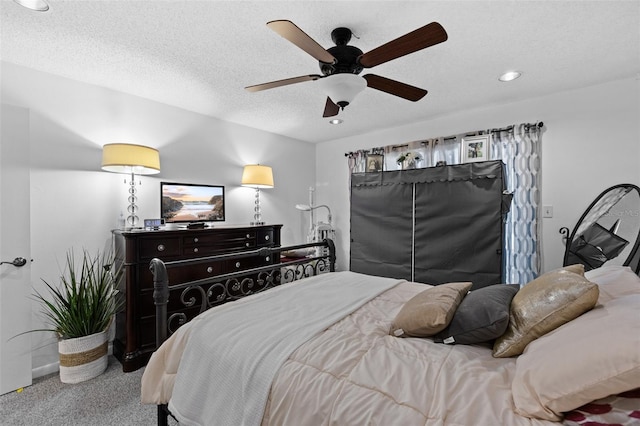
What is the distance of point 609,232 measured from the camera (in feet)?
8.39

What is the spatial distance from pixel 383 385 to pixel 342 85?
1.54 m

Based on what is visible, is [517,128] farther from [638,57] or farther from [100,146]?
[100,146]

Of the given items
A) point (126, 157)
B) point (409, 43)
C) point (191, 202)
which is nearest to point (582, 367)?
point (409, 43)

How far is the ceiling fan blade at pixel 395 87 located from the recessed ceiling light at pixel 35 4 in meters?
1.90

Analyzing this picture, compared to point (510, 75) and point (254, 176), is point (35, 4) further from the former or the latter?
point (510, 75)

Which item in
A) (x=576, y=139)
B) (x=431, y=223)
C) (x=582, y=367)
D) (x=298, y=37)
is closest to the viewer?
(x=582, y=367)

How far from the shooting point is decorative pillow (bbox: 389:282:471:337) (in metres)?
1.22

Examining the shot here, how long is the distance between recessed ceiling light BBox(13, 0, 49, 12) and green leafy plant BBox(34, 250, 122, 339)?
1.84 metres

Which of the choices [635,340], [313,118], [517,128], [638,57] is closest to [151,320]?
[313,118]

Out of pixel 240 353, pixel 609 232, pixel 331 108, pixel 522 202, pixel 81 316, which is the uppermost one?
pixel 331 108

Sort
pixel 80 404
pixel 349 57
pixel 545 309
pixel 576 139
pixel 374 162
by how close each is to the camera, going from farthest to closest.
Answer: pixel 374 162 < pixel 576 139 < pixel 80 404 < pixel 349 57 < pixel 545 309

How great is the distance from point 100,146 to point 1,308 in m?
1.50

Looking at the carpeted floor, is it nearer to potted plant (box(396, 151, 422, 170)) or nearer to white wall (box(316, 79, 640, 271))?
potted plant (box(396, 151, 422, 170))

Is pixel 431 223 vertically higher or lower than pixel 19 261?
higher
